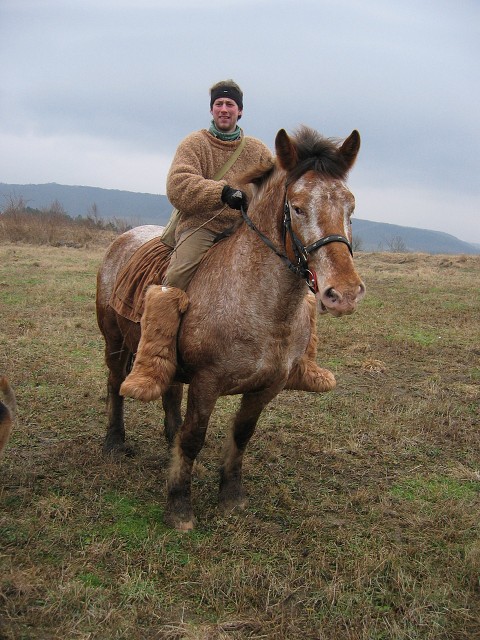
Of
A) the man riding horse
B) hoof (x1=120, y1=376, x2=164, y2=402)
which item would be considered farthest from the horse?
hoof (x1=120, y1=376, x2=164, y2=402)

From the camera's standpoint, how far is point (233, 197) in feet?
11.5

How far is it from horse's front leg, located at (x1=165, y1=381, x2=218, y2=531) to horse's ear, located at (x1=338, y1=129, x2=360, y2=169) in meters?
1.78

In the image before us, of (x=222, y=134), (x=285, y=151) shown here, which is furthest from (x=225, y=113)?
(x=285, y=151)

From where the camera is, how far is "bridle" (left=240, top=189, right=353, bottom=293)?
2.90 m

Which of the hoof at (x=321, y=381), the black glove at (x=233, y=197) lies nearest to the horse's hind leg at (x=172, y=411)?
the hoof at (x=321, y=381)

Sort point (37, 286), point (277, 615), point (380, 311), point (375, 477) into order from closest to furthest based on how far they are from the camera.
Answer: point (277, 615), point (375, 477), point (380, 311), point (37, 286)

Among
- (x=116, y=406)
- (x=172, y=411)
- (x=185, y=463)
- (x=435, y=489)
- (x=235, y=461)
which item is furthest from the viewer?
(x=172, y=411)

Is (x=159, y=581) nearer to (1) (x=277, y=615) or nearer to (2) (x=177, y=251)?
(1) (x=277, y=615)

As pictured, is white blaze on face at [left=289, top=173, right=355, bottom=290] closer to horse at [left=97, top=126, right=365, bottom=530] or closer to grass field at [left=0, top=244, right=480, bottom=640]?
horse at [left=97, top=126, right=365, bottom=530]

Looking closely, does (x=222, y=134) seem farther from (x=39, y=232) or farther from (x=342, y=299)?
(x=39, y=232)

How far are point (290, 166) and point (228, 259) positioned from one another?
29.8 inches

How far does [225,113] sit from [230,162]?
0.36 metres

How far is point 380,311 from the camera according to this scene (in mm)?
12227

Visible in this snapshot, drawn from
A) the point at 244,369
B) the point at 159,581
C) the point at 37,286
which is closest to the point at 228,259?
the point at 244,369
